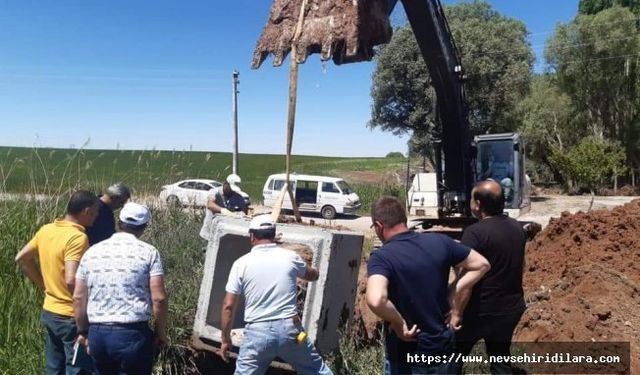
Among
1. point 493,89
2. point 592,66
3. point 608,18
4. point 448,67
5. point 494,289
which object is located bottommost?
point 494,289

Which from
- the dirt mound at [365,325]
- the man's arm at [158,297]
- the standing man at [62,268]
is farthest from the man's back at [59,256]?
the dirt mound at [365,325]

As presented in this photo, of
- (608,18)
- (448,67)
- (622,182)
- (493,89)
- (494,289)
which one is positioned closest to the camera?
(494,289)

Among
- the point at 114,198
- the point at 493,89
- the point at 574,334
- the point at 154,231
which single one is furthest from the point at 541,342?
the point at 493,89

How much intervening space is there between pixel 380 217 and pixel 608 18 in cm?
2996

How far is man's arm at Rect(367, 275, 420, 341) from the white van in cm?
1917

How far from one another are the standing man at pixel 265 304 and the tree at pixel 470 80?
2087 centimetres

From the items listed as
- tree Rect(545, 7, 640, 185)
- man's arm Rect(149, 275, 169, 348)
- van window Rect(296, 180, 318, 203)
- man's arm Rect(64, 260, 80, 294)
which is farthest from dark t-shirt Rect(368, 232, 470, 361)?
tree Rect(545, 7, 640, 185)

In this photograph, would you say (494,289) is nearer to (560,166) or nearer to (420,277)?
(420,277)

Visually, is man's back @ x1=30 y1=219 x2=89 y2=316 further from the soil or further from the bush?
the bush

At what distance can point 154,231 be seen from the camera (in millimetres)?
7664

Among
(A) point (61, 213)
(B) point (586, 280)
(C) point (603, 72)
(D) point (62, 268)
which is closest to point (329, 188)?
(A) point (61, 213)

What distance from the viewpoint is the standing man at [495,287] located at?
3.64 metres

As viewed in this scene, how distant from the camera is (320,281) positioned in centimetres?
448

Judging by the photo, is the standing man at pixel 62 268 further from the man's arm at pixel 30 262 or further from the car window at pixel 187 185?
the car window at pixel 187 185
